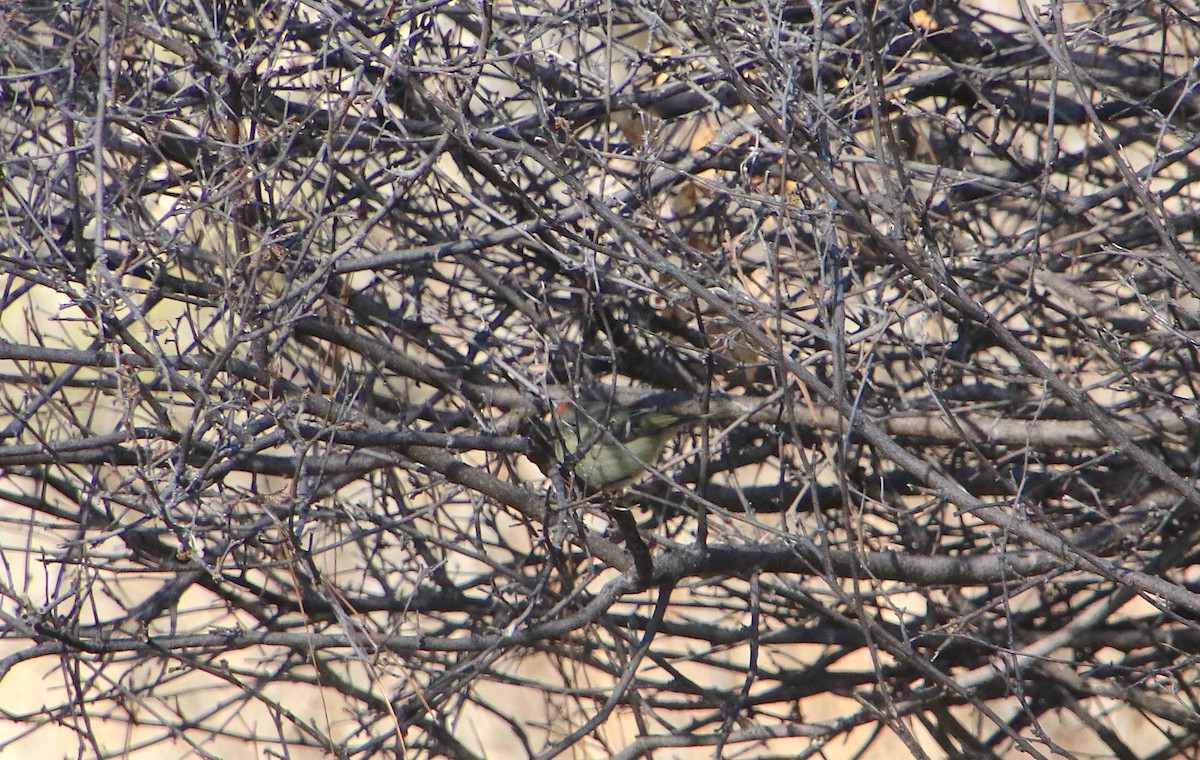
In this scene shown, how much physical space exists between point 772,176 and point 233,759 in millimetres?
4924

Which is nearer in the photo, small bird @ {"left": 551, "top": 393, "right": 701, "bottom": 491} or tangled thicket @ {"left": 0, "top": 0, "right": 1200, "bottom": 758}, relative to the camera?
tangled thicket @ {"left": 0, "top": 0, "right": 1200, "bottom": 758}

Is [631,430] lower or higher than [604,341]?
lower

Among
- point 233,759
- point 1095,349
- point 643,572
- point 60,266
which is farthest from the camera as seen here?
point 233,759

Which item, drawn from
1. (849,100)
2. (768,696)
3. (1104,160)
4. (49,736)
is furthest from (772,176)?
(49,736)

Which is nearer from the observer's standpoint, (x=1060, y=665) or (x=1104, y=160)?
(x=1060, y=665)

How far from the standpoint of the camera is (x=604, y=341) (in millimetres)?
5141

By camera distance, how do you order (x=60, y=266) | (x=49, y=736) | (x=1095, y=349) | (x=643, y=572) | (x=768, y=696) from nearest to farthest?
(x=60, y=266) < (x=643, y=572) < (x=1095, y=349) < (x=768, y=696) < (x=49, y=736)

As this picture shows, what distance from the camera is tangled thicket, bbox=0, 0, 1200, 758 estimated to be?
11.0 feet

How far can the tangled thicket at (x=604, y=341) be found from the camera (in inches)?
132

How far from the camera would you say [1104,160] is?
16.3 feet

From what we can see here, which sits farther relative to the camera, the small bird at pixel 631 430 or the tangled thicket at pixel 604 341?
the small bird at pixel 631 430

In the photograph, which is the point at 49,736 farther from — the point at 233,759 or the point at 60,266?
the point at 60,266

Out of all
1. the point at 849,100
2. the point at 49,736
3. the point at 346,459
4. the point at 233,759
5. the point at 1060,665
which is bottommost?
the point at 1060,665

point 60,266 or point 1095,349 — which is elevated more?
point 60,266
